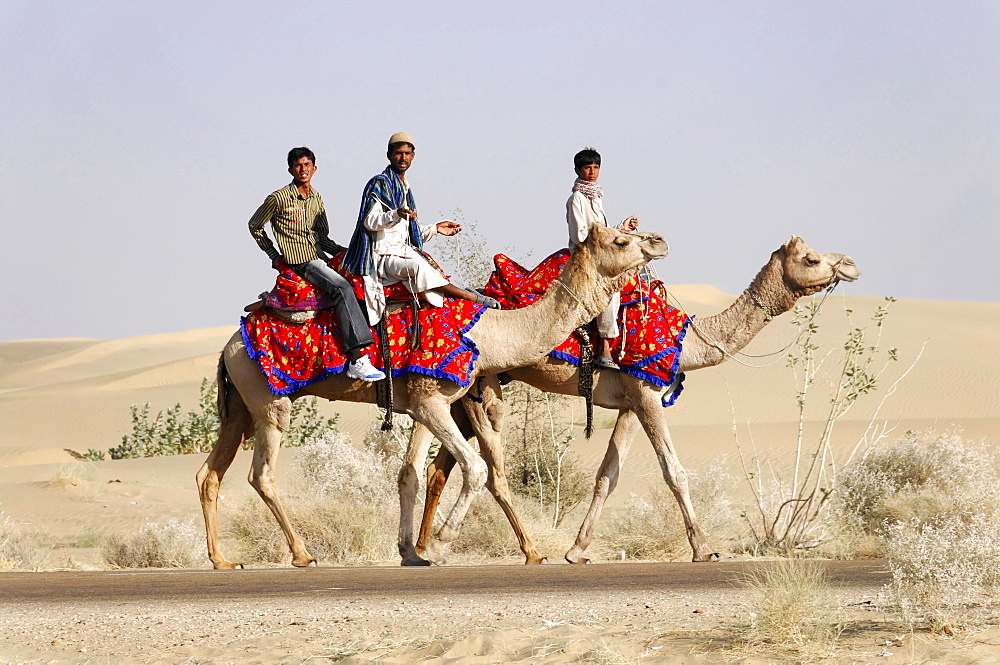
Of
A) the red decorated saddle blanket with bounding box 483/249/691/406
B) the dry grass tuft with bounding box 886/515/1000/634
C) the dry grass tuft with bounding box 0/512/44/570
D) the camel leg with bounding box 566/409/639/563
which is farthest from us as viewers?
the dry grass tuft with bounding box 0/512/44/570

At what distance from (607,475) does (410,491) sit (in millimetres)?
1756

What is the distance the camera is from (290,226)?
1198cm

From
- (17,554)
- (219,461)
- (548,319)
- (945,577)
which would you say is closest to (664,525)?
(548,319)

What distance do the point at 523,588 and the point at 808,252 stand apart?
4.64 metres

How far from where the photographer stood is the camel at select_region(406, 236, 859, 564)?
11.9 m

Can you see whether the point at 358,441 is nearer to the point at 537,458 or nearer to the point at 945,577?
A: the point at 537,458

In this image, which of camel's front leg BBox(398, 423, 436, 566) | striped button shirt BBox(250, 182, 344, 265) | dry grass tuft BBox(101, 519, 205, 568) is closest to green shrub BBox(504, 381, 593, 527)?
dry grass tuft BBox(101, 519, 205, 568)

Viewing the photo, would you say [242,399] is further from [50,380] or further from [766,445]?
[50,380]

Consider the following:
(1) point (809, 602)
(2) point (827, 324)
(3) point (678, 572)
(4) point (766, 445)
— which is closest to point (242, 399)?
(3) point (678, 572)

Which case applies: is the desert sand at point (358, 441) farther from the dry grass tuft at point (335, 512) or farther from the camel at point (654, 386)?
the dry grass tuft at point (335, 512)

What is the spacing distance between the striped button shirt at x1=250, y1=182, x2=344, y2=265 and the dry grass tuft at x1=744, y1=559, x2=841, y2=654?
6112mm

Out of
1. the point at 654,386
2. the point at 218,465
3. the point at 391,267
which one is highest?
the point at 391,267

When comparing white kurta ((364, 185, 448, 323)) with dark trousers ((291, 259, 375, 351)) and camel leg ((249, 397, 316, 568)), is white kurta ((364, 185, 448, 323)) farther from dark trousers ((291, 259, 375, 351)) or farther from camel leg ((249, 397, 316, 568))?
camel leg ((249, 397, 316, 568))

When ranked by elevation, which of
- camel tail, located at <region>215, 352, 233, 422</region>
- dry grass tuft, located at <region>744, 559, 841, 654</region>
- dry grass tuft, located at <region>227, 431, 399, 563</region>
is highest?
camel tail, located at <region>215, 352, 233, 422</region>
